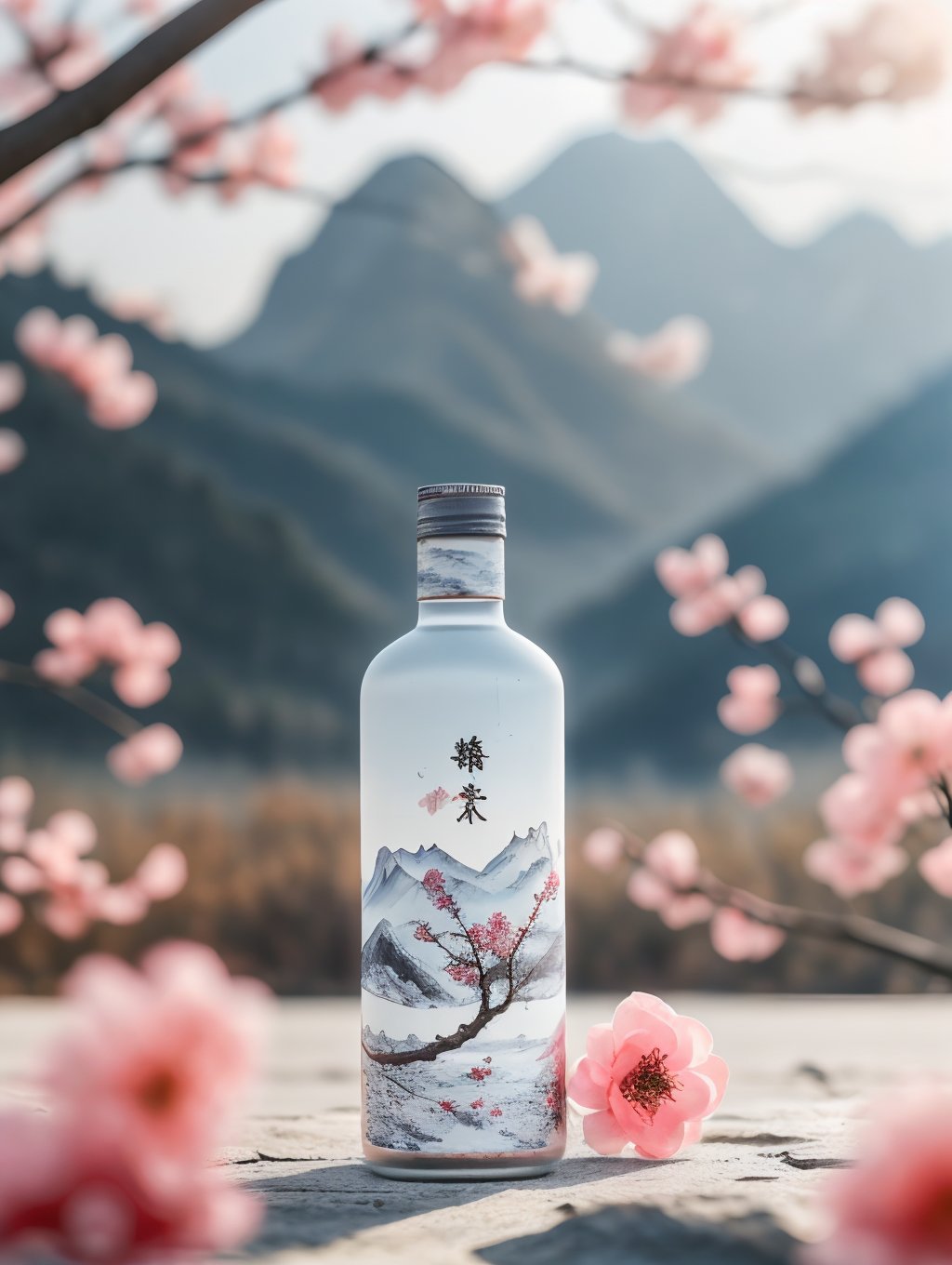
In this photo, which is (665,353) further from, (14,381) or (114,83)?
(114,83)

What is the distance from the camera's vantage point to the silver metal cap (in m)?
1.06

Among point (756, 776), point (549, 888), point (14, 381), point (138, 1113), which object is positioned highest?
point (14, 381)

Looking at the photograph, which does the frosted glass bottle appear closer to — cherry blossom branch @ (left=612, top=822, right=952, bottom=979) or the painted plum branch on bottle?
the painted plum branch on bottle

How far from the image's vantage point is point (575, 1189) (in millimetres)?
958

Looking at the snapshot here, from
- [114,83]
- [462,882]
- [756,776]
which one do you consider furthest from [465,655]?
[756,776]

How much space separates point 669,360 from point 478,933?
2.70m

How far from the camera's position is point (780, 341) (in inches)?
167

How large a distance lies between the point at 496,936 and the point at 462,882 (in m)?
0.05

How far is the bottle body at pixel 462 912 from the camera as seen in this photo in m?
1.01

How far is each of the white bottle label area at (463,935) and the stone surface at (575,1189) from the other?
6 centimetres

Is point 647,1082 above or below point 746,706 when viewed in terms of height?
below

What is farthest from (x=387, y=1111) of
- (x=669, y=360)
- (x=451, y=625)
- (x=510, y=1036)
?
(x=669, y=360)

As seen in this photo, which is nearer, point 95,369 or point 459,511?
point 459,511

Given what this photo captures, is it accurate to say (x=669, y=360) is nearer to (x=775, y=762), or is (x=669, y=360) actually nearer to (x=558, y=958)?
(x=775, y=762)
